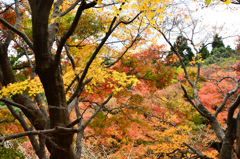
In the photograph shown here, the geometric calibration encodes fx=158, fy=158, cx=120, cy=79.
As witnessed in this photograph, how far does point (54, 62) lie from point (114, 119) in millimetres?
4706

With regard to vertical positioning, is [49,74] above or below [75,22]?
below

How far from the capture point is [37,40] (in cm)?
192

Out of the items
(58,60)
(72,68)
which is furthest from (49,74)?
(72,68)

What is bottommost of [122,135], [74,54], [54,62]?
[122,135]

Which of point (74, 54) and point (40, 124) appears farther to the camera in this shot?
point (74, 54)

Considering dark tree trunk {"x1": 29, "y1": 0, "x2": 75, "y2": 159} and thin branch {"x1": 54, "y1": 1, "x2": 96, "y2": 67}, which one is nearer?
thin branch {"x1": 54, "y1": 1, "x2": 96, "y2": 67}

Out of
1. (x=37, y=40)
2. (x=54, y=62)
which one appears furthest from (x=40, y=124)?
(x=37, y=40)

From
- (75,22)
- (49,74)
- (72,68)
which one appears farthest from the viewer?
(72,68)

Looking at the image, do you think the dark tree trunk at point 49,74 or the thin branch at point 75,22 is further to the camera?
the dark tree trunk at point 49,74

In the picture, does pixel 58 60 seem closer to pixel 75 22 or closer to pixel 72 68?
pixel 75 22

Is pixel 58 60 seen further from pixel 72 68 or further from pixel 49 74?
pixel 72 68

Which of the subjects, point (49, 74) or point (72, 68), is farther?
point (72, 68)

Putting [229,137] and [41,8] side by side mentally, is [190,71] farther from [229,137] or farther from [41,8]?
[41,8]

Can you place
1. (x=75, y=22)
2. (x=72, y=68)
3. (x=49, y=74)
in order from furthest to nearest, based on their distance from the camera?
(x=72, y=68) → (x=49, y=74) → (x=75, y=22)
